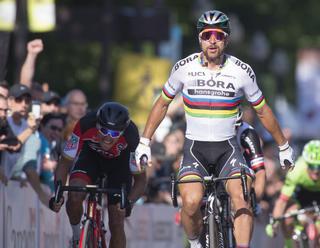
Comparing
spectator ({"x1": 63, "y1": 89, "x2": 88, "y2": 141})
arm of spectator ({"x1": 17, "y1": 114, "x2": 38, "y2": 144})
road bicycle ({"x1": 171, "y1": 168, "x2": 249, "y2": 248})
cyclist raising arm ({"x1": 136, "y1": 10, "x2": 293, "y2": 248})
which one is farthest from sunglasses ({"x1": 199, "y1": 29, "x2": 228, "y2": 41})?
spectator ({"x1": 63, "y1": 89, "x2": 88, "y2": 141})

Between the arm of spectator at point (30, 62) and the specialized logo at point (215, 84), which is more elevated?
the arm of spectator at point (30, 62)

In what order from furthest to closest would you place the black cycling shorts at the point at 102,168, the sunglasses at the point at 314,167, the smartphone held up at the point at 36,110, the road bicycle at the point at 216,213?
the sunglasses at the point at 314,167 → the smartphone held up at the point at 36,110 → the black cycling shorts at the point at 102,168 → the road bicycle at the point at 216,213

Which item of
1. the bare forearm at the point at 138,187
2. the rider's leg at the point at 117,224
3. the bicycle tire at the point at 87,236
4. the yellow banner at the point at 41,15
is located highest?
the yellow banner at the point at 41,15

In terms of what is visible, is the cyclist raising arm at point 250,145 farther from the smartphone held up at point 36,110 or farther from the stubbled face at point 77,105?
the stubbled face at point 77,105

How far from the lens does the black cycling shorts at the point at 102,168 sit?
13.8m

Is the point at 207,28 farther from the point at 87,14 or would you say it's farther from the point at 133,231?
the point at 87,14

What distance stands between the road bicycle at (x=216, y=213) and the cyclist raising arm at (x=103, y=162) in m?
0.72

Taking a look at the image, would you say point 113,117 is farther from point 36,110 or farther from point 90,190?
point 36,110

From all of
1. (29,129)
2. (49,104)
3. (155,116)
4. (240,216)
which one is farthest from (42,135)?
(240,216)

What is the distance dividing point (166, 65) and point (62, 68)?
431 centimetres

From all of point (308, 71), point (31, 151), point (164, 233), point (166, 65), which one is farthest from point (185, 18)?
point (31, 151)

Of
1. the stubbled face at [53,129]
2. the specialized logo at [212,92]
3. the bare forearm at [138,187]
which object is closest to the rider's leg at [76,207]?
the bare forearm at [138,187]

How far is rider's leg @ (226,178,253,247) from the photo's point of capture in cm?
1324

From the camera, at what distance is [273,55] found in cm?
5656
